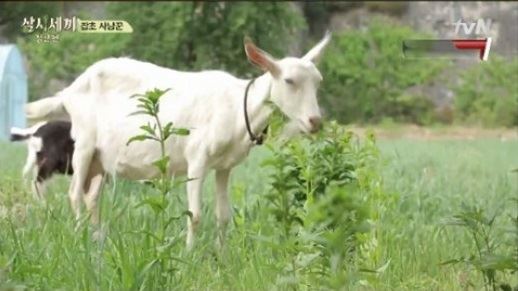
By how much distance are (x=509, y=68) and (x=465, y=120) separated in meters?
3.27

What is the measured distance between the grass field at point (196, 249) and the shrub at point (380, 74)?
80cm

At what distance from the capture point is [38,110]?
4.73 metres

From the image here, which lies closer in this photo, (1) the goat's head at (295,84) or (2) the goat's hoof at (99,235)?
(2) the goat's hoof at (99,235)

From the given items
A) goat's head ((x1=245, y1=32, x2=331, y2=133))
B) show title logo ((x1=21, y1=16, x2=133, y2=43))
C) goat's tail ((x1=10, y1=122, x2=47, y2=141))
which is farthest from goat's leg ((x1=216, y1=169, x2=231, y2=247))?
goat's tail ((x1=10, y1=122, x2=47, y2=141))

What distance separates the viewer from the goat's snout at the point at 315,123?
3.61 metres

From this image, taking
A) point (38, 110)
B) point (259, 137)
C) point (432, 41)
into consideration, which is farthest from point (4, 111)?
point (432, 41)

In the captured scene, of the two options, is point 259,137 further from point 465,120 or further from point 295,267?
point 465,120

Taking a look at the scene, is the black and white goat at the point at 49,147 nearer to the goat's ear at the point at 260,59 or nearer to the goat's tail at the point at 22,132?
the goat's tail at the point at 22,132

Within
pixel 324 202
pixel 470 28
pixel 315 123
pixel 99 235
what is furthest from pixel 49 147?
pixel 324 202

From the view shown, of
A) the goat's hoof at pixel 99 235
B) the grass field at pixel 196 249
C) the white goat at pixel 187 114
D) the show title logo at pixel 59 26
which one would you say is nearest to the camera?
the grass field at pixel 196 249

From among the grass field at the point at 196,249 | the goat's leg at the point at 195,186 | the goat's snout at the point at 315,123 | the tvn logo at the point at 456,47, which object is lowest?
the grass field at the point at 196,249

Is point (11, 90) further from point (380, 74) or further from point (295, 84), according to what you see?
point (380, 74)

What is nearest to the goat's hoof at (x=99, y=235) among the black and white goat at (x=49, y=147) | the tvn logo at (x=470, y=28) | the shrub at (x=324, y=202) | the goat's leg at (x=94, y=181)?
the shrub at (x=324, y=202)

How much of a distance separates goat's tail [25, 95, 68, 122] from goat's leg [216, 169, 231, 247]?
814 millimetres
